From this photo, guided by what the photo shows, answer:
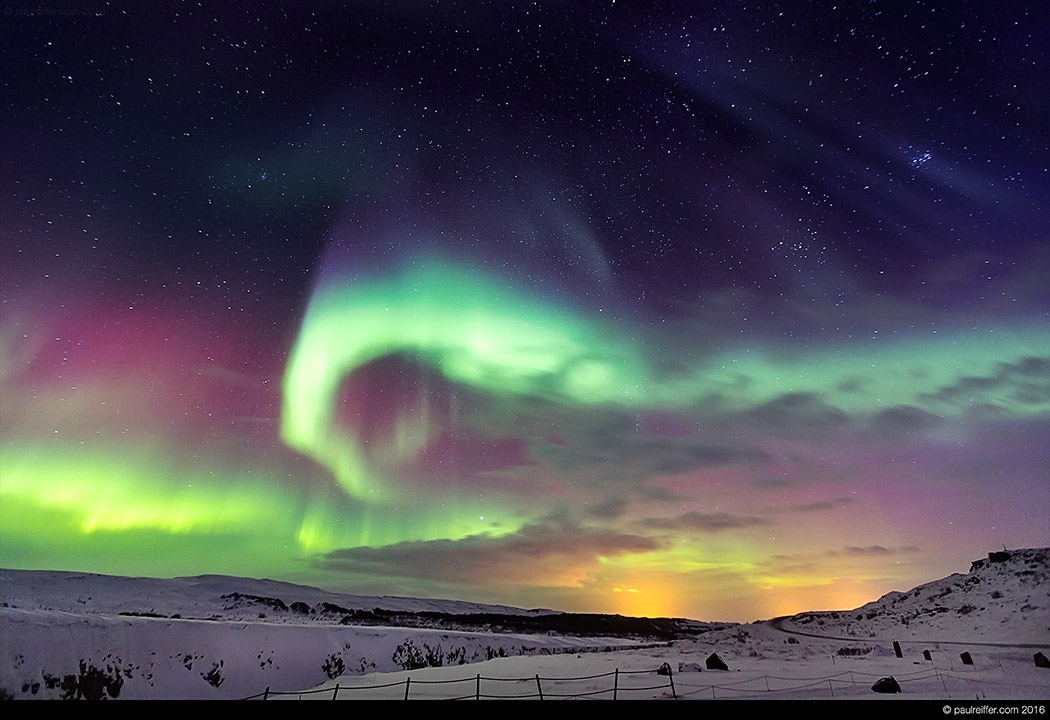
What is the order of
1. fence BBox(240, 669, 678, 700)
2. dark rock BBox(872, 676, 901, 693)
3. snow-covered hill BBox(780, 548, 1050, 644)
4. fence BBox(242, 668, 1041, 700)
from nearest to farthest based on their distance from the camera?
dark rock BBox(872, 676, 901, 693), fence BBox(240, 669, 678, 700), fence BBox(242, 668, 1041, 700), snow-covered hill BBox(780, 548, 1050, 644)

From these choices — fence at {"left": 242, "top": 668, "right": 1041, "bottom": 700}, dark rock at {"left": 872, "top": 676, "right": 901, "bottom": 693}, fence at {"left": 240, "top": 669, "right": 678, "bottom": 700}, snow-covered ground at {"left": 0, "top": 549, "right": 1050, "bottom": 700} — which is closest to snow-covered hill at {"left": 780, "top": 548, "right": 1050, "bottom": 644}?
snow-covered ground at {"left": 0, "top": 549, "right": 1050, "bottom": 700}

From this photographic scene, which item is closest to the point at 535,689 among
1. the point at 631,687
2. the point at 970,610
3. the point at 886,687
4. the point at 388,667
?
the point at 631,687

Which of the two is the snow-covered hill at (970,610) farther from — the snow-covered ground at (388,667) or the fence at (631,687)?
the fence at (631,687)

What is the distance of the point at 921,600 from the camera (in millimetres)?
109062

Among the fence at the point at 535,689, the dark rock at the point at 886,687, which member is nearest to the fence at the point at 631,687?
the fence at the point at 535,689

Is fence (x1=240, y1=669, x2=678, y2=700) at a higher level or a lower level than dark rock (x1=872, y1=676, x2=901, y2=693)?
lower

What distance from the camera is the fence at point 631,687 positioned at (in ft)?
83.3

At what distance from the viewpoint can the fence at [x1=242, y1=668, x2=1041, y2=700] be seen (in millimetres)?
25391

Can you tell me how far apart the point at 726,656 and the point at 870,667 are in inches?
619

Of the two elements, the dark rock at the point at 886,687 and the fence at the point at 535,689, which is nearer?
the dark rock at the point at 886,687

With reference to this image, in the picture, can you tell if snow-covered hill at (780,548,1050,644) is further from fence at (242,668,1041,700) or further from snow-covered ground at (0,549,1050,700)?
fence at (242,668,1041,700)

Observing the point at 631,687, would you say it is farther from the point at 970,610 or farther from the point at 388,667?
the point at 970,610

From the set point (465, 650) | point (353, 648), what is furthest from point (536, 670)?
point (465, 650)

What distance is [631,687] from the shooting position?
28.2 m
